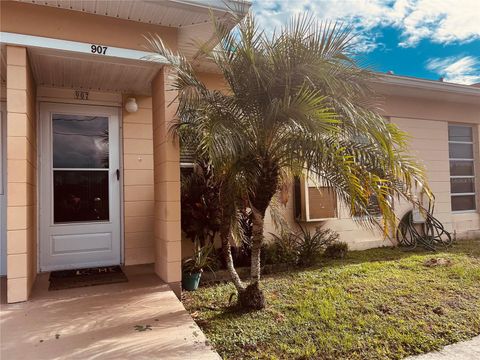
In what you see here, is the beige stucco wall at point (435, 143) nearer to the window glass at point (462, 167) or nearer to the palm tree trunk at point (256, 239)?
the window glass at point (462, 167)

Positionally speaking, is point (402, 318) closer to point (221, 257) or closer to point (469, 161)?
point (221, 257)

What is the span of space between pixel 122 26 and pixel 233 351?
12.4ft

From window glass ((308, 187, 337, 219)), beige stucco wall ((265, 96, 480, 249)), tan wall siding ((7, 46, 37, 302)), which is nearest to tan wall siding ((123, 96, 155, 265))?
tan wall siding ((7, 46, 37, 302))

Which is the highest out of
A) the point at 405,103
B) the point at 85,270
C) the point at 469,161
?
the point at 405,103

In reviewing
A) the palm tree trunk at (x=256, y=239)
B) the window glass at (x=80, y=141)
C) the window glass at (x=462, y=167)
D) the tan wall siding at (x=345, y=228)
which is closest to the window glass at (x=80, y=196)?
the window glass at (x=80, y=141)

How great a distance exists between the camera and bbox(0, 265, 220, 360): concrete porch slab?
2.64 metres

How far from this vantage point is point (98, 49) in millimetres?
3928

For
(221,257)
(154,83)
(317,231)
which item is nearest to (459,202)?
(317,231)

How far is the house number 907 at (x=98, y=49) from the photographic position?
3.90 meters

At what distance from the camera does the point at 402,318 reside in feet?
12.0

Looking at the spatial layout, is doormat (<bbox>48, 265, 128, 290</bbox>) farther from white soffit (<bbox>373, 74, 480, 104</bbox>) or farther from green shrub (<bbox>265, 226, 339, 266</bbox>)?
white soffit (<bbox>373, 74, 480, 104</bbox>)

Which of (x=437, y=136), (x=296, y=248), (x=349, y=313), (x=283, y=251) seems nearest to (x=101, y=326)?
(x=349, y=313)

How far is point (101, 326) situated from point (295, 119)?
2.66m

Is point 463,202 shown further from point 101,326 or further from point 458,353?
point 101,326
